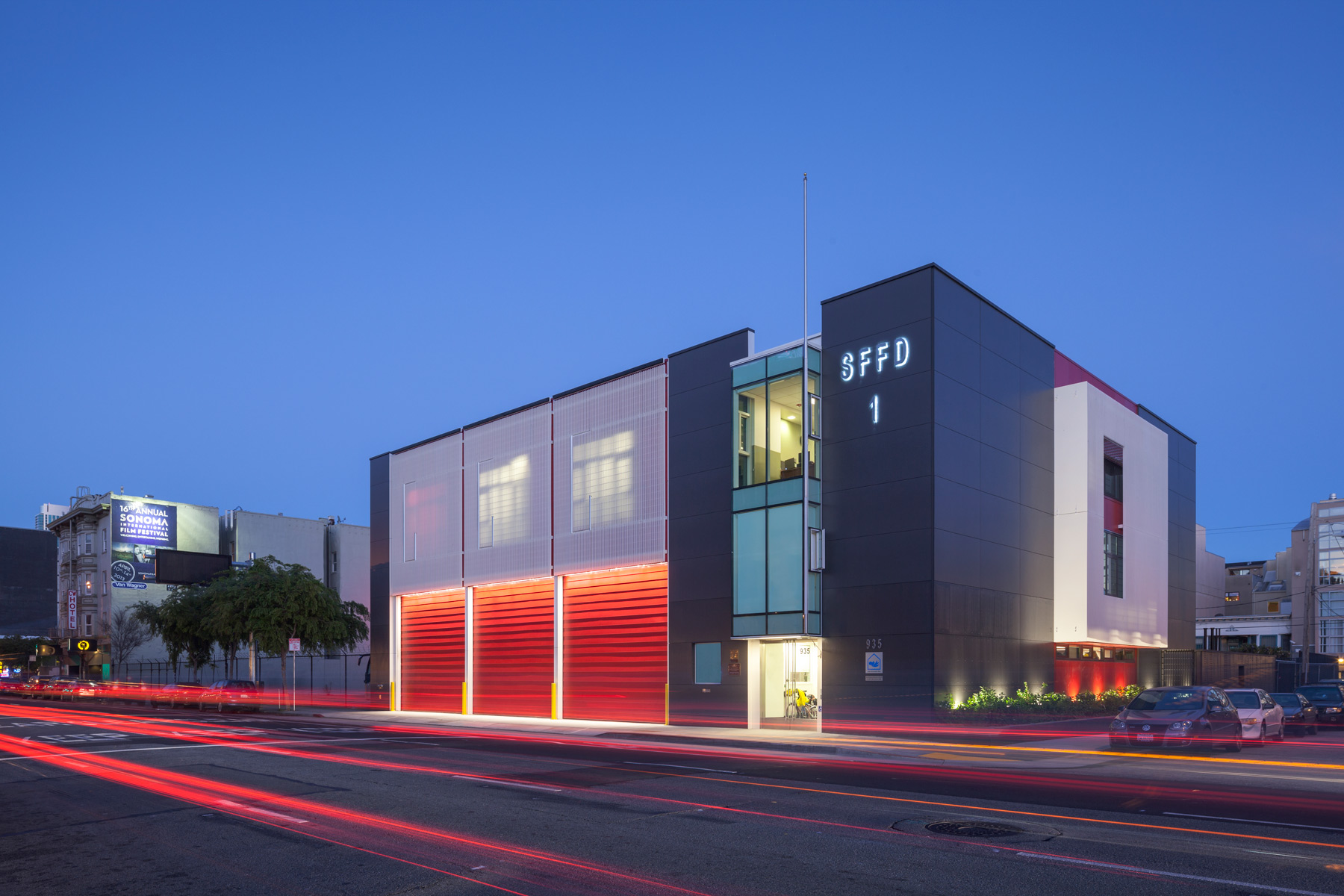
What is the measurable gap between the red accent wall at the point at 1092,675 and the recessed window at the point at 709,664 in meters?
12.1

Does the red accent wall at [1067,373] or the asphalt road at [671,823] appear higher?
the red accent wall at [1067,373]

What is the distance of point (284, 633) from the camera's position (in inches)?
1969

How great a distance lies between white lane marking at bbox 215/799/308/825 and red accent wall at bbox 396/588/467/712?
2899 cm

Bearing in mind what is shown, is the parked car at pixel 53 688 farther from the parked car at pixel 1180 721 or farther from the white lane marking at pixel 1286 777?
the white lane marking at pixel 1286 777

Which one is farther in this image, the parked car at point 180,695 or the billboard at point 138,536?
the billboard at point 138,536

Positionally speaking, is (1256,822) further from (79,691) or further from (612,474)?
(79,691)

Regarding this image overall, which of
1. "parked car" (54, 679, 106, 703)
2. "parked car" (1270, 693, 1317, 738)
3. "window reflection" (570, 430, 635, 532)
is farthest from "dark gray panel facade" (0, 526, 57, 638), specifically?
"parked car" (1270, 693, 1317, 738)

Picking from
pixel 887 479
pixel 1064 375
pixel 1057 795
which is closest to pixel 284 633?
pixel 887 479

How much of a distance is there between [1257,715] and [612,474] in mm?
21493

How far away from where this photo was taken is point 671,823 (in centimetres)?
1224

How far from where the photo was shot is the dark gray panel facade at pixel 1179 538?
43656 millimetres

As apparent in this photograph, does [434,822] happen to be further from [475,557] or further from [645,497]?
[475,557]

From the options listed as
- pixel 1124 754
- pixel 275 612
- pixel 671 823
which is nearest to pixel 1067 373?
pixel 1124 754

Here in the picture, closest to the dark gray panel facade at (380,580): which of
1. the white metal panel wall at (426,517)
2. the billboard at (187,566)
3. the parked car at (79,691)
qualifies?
the white metal panel wall at (426,517)
